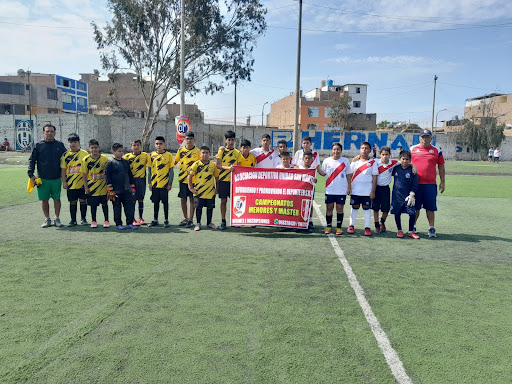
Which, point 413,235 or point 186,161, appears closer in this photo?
point 413,235

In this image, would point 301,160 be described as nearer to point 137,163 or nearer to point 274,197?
point 274,197

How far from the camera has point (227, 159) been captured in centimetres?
809

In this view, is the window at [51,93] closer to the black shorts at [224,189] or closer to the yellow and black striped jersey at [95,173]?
the yellow and black striped jersey at [95,173]

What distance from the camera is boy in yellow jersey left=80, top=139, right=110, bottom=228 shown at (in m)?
7.67

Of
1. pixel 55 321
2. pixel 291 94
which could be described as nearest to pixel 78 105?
pixel 291 94

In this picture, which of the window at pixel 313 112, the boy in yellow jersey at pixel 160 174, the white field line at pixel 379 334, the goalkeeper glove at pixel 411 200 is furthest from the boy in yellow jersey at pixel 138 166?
the window at pixel 313 112

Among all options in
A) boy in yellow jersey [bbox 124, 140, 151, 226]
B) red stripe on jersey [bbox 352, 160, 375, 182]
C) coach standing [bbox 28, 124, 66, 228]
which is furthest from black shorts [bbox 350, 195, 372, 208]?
coach standing [bbox 28, 124, 66, 228]

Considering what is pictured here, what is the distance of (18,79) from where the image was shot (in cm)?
6588

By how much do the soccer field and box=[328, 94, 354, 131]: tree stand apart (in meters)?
56.9

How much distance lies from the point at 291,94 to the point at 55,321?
242ft

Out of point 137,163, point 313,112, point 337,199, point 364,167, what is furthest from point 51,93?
point 364,167

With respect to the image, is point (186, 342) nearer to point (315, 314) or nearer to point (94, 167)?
point (315, 314)

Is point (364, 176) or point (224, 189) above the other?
point (364, 176)

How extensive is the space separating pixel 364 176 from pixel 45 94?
61.6 m
